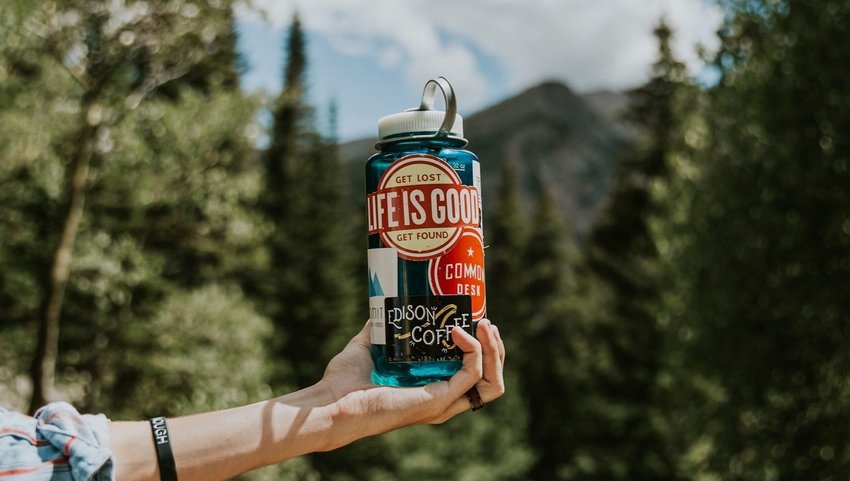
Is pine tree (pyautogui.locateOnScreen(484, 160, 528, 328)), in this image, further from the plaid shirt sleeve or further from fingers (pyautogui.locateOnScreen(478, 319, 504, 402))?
the plaid shirt sleeve

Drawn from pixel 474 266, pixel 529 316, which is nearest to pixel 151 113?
pixel 474 266

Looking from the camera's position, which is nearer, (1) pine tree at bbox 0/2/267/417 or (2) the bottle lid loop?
(2) the bottle lid loop

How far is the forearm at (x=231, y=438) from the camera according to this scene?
203cm

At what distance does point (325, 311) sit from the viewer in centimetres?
3544

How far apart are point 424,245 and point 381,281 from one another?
200 mm

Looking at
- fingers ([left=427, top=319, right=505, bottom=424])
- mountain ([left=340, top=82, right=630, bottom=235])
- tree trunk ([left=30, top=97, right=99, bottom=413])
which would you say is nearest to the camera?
fingers ([left=427, top=319, right=505, bottom=424])

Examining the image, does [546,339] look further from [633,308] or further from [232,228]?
[232,228]

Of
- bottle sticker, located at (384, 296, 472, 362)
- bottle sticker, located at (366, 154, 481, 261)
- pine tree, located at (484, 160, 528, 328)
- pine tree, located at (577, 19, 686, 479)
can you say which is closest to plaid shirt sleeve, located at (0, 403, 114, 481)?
bottle sticker, located at (384, 296, 472, 362)

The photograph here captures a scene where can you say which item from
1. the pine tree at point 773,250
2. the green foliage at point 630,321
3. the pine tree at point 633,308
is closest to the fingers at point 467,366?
the pine tree at point 773,250

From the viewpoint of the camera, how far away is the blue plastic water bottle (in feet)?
8.36

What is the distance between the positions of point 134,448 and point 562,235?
50.8 metres

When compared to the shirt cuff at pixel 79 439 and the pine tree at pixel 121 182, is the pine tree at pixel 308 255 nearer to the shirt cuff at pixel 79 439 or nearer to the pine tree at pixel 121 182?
the pine tree at pixel 121 182

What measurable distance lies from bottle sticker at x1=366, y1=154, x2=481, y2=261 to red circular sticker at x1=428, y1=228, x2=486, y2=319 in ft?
0.10

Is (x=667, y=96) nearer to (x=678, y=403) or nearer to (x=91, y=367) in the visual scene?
(x=678, y=403)
